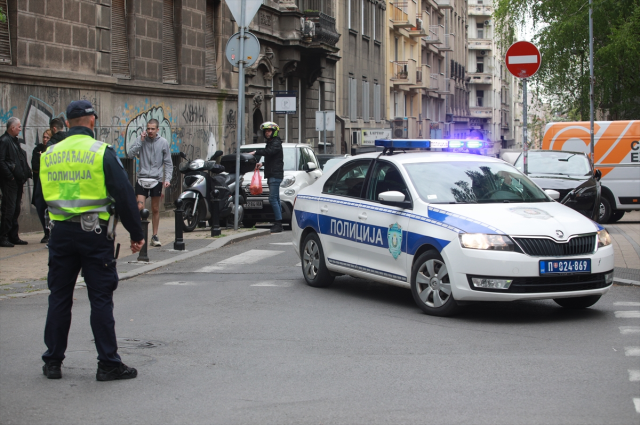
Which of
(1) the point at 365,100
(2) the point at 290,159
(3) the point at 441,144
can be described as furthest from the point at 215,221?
(1) the point at 365,100

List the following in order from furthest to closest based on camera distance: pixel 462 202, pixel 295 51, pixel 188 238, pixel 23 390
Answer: pixel 295 51 < pixel 188 238 < pixel 462 202 < pixel 23 390

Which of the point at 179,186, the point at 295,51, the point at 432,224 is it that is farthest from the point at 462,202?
the point at 295,51

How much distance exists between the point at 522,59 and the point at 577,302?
17.1ft

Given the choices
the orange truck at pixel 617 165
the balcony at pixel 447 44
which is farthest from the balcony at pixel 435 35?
the orange truck at pixel 617 165

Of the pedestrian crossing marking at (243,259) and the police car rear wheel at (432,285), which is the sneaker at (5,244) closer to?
the pedestrian crossing marking at (243,259)

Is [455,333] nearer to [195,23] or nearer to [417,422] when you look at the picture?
[417,422]

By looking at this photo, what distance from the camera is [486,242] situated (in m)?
8.19

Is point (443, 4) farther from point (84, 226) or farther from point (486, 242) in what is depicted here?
point (84, 226)

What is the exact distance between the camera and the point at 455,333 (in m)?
7.83

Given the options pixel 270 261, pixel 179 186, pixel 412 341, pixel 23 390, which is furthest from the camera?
pixel 179 186

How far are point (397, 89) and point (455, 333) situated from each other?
49.5 m

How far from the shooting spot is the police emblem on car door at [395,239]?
909 centimetres

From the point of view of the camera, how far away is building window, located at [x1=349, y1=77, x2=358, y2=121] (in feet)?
146

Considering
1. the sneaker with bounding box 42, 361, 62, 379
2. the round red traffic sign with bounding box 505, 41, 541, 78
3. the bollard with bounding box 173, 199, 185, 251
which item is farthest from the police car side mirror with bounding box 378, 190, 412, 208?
the bollard with bounding box 173, 199, 185, 251
